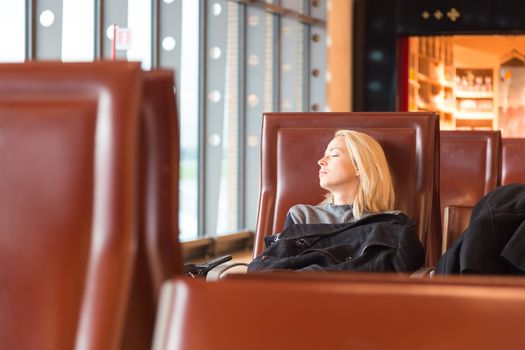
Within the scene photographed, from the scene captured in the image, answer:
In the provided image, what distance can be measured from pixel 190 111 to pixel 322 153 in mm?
4815

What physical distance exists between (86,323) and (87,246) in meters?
0.06

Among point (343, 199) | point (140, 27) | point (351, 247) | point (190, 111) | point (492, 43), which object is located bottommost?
point (351, 247)

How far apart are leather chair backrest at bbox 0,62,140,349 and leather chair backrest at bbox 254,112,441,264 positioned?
273cm

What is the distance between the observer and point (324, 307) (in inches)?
23.3

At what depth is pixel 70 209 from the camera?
75cm

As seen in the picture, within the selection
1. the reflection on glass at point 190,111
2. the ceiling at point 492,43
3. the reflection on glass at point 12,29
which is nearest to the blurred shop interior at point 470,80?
the ceiling at point 492,43

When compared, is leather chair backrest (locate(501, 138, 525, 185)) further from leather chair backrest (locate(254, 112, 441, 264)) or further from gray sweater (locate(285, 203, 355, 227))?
gray sweater (locate(285, 203, 355, 227))

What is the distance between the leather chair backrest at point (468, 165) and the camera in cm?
476

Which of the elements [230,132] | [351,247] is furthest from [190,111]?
[351,247]

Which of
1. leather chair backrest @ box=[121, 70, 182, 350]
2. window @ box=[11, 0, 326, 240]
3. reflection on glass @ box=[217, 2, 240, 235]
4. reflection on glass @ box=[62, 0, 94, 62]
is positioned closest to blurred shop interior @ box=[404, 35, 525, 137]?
window @ box=[11, 0, 326, 240]

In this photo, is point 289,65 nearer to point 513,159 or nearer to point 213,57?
point 213,57

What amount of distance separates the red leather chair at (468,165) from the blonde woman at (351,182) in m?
1.37

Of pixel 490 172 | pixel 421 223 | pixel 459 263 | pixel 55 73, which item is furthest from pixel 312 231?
pixel 55 73

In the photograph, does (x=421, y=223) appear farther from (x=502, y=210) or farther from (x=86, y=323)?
(x=86, y=323)
